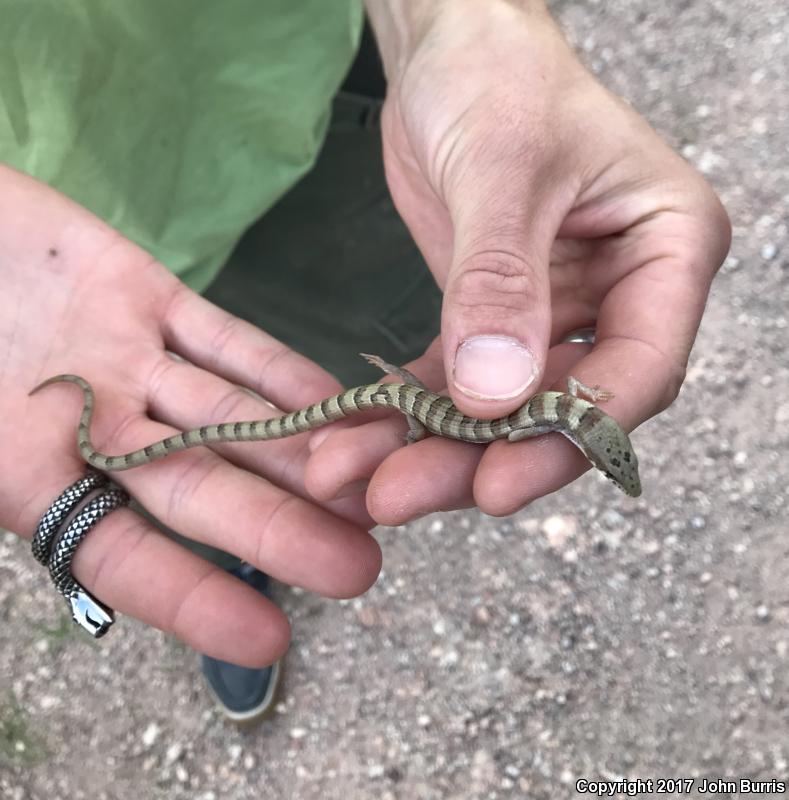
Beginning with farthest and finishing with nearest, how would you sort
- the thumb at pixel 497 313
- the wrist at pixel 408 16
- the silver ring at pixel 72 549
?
the wrist at pixel 408 16
the silver ring at pixel 72 549
the thumb at pixel 497 313

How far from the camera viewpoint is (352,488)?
4312mm

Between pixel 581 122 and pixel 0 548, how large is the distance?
255 inches

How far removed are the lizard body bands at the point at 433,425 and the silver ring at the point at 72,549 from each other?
34cm

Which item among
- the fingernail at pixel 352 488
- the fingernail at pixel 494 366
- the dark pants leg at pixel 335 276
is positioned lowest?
the dark pants leg at pixel 335 276

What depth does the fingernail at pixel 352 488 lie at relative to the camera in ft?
14.0

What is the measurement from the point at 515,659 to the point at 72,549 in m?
3.78

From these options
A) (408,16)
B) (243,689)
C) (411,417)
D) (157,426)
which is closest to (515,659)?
(243,689)

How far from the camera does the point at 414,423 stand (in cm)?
483

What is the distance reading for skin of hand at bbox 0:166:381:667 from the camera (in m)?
4.27

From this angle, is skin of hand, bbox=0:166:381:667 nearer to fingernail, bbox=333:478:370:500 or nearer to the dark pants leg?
fingernail, bbox=333:478:370:500

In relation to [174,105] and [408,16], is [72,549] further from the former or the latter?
[408,16]

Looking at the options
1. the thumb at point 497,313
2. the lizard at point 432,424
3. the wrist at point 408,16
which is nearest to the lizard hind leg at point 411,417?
the lizard at point 432,424

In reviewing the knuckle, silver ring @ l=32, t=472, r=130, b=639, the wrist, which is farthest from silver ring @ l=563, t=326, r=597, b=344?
silver ring @ l=32, t=472, r=130, b=639

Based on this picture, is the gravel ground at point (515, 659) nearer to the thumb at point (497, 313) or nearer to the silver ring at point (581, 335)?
the silver ring at point (581, 335)
